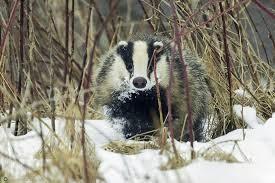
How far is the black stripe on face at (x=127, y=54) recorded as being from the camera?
365 cm

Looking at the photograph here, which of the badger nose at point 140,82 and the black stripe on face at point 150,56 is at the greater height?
the black stripe on face at point 150,56

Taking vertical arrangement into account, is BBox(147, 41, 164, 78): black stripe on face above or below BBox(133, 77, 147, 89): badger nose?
above

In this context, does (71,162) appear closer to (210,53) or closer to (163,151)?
(163,151)

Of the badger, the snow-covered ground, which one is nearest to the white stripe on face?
the badger

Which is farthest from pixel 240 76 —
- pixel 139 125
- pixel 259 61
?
pixel 139 125

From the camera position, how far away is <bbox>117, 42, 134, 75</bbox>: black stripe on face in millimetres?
3654

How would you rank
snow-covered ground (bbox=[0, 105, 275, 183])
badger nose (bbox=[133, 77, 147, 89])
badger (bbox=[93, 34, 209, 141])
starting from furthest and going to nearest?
badger (bbox=[93, 34, 209, 141]), badger nose (bbox=[133, 77, 147, 89]), snow-covered ground (bbox=[0, 105, 275, 183])

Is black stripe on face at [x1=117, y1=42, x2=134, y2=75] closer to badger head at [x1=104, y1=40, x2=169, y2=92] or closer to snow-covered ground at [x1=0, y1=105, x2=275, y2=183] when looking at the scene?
badger head at [x1=104, y1=40, x2=169, y2=92]

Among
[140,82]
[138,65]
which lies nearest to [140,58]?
[138,65]

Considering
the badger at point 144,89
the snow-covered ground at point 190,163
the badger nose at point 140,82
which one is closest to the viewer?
the snow-covered ground at point 190,163

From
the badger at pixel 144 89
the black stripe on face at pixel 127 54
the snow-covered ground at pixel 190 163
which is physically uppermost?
the black stripe on face at pixel 127 54

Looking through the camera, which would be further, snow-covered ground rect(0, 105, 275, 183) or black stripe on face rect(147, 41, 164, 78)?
black stripe on face rect(147, 41, 164, 78)

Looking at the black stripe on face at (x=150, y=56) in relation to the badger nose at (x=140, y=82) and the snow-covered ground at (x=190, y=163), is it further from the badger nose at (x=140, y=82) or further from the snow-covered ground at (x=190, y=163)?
the snow-covered ground at (x=190, y=163)

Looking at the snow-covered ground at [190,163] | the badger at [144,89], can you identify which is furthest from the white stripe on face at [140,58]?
the snow-covered ground at [190,163]
